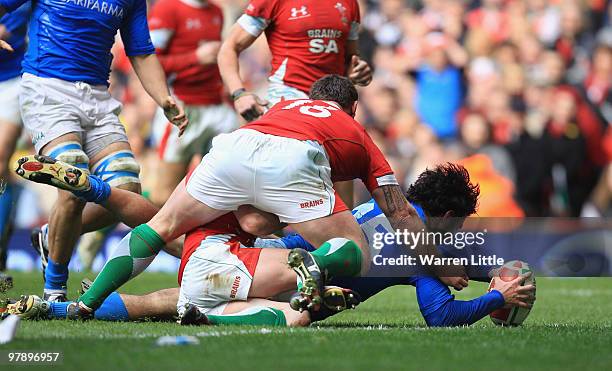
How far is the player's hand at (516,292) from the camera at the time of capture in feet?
22.8

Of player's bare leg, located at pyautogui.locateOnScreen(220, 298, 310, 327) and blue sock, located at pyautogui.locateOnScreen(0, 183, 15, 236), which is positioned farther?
blue sock, located at pyautogui.locateOnScreen(0, 183, 15, 236)

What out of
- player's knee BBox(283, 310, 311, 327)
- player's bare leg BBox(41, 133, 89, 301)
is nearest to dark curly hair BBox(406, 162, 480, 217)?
player's knee BBox(283, 310, 311, 327)

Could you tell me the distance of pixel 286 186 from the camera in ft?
22.4

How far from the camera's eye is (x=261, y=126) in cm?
709

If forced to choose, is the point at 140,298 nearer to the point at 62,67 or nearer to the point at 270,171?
the point at 270,171

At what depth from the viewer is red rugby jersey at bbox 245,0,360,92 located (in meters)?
9.57

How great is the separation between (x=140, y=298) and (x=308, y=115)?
1.56 metres

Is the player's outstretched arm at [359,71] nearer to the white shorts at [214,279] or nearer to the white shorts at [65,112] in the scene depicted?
the white shorts at [65,112]

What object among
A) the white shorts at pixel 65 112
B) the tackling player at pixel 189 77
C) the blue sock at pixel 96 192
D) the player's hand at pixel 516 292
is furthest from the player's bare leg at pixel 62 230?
the tackling player at pixel 189 77

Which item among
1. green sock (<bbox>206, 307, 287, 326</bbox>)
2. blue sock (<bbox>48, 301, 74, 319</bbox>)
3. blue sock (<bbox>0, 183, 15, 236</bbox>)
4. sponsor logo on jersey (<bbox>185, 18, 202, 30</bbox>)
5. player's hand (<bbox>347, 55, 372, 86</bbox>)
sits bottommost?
blue sock (<bbox>0, 183, 15, 236</bbox>)

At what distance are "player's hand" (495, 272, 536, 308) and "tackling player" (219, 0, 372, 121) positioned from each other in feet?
10.1

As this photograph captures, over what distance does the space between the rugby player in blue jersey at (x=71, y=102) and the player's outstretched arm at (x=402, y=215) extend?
2.08 meters

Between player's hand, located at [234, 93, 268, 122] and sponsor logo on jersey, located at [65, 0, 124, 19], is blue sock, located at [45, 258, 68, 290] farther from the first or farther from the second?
player's hand, located at [234, 93, 268, 122]

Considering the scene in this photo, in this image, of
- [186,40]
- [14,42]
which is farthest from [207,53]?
[14,42]
